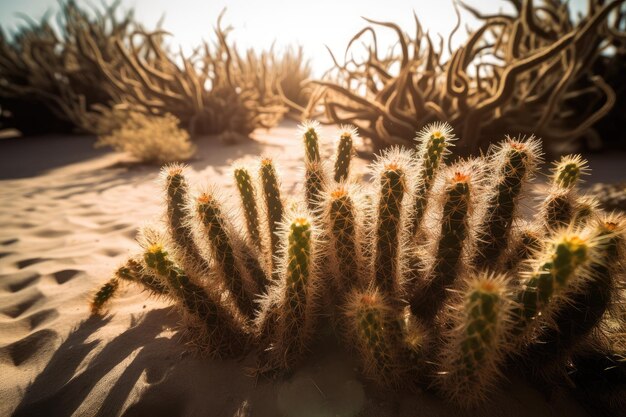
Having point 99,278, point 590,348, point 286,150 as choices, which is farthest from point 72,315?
point 286,150

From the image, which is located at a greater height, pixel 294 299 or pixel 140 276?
pixel 294 299

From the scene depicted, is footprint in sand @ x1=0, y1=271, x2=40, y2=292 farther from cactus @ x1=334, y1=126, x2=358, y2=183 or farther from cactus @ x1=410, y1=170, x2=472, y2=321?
cactus @ x1=410, y1=170, x2=472, y2=321

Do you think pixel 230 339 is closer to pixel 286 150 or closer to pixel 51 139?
pixel 286 150

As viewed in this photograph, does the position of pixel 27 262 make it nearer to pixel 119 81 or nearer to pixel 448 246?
pixel 448 246

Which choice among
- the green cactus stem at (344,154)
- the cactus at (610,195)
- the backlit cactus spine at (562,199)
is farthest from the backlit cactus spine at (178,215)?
the cactus at (610,195)

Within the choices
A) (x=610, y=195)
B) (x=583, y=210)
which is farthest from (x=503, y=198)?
(x=610, y=195)

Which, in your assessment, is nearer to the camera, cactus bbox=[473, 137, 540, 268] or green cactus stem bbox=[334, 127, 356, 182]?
cactus bbox=[473, 137, 540, 268]

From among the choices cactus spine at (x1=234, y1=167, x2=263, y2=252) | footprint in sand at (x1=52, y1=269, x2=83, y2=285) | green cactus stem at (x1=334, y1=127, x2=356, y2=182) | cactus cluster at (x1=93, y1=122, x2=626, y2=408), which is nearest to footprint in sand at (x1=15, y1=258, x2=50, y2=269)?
footprint in sand at (x1=52, y1=269, x2=83, y2=285)
